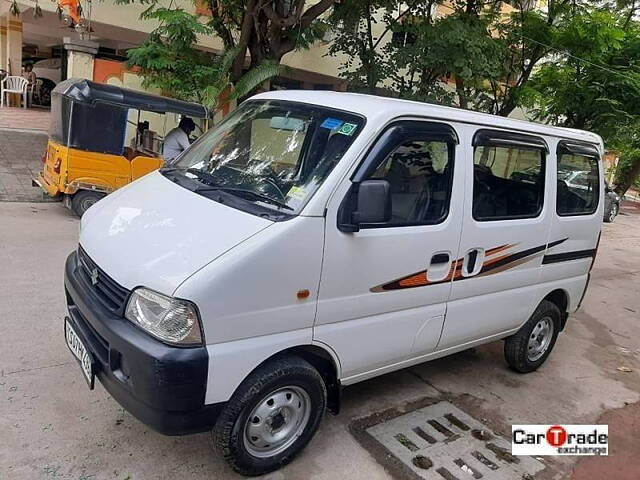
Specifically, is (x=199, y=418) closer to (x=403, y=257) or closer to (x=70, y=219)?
(x=403, y=257)

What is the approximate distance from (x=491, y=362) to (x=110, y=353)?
137 inches

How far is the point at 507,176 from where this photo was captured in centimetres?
379

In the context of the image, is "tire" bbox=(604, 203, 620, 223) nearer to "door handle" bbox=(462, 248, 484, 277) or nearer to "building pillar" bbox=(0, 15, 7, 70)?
"door handle" bbox=(462, 248, 484, 277)

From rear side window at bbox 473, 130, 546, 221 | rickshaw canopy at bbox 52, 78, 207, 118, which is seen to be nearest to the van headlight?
rear side window at bbox 473, 130, 546, 221

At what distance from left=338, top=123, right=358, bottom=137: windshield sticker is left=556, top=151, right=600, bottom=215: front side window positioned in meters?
2.13

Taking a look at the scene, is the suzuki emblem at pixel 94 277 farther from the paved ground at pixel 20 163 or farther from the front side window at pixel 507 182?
the paved ground at pixel 20 163

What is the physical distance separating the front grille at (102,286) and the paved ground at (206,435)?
35.3 inches

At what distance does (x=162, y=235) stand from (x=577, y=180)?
358cm

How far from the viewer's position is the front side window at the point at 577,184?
13.6 ft

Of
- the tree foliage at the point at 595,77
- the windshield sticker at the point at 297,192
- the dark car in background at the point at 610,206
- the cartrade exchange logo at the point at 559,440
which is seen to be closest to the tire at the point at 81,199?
the windshield sticker at the point at 297,192

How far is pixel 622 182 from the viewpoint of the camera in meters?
20.3

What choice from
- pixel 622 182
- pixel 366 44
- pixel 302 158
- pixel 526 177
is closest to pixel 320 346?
pixel 302 158

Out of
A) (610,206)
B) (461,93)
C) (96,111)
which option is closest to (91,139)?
(96,111)

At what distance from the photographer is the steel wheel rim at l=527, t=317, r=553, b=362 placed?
4.48m
